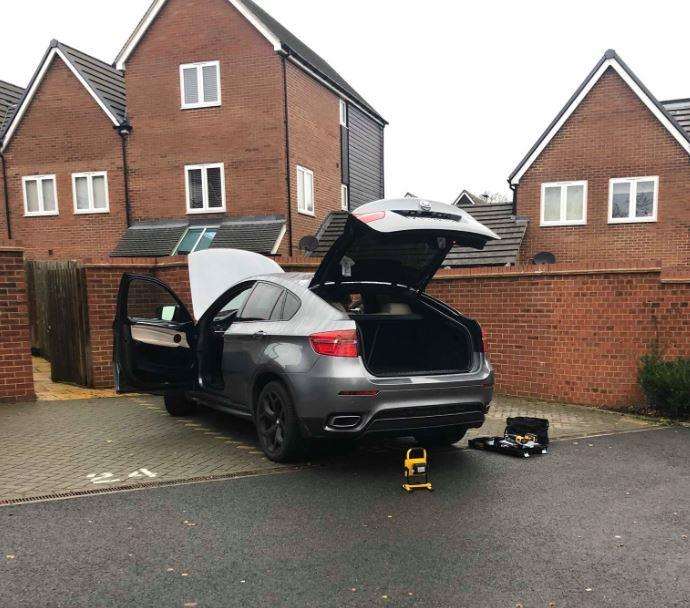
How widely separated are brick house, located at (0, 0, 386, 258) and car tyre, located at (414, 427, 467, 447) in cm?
1045

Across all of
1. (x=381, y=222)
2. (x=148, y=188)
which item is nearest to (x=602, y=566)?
(x=381, y=222)

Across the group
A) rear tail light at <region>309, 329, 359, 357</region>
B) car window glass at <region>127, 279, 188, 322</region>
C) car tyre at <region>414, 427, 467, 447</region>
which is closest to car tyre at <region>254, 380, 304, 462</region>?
rear tail light at <region>309, 329, 359, 357</region>

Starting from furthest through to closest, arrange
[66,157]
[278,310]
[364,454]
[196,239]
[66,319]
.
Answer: [66,157]
[196,239]
[66,319]
[364,454]
[278,310]

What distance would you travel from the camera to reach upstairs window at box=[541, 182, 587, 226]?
56.6 feet

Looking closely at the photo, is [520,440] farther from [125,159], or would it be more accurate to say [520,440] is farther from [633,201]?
[125,159]

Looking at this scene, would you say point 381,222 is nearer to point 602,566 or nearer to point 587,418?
point 602,566

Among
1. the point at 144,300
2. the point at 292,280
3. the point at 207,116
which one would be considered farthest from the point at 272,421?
the point at 207,116

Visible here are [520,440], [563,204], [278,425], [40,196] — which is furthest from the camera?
[40,196]

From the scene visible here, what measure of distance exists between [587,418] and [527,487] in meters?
2.86

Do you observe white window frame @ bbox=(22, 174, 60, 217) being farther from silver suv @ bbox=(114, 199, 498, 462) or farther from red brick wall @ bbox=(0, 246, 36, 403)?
silver suv @ bbox=(114, 199, 498, 462)

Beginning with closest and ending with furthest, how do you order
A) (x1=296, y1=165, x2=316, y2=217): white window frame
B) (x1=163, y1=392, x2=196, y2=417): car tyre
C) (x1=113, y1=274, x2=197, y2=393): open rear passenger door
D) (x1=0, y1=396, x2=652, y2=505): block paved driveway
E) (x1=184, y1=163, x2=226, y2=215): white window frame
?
(x1=0, y1=396, x2=652, y2=505): block paved driveway → (x1=113, y1=274, x2=197, y2=393): open rear passenger door → (x1=163, y1=392, x2=196, y2=417): car tyre → (x1=184, y1=163, x2=226, y2=215): white window frame → (x1=296, y1=165, x2=316, y2=217): white window frame

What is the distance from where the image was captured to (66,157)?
60.4 feet

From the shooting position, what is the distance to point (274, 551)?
132 inches

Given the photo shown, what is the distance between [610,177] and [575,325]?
11269 millimetres
